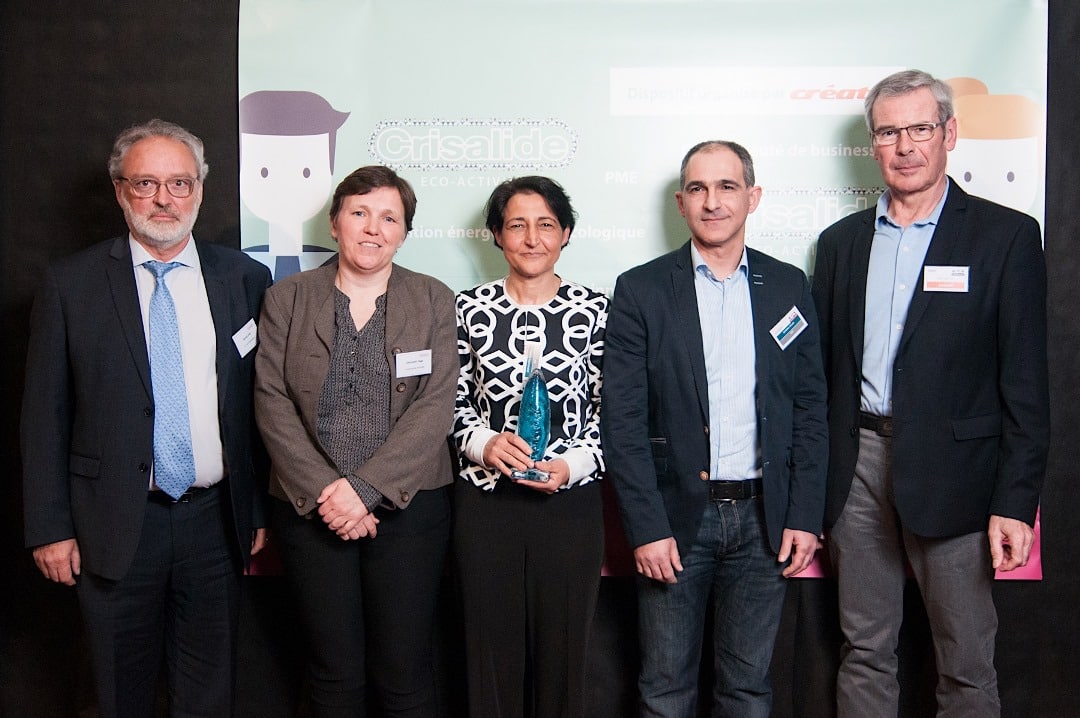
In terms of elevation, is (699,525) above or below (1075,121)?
below

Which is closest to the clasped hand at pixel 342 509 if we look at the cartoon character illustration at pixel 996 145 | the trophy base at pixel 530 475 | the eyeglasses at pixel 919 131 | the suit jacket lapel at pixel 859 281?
the trophy base at pixel 530 475

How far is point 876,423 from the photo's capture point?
2.33 m

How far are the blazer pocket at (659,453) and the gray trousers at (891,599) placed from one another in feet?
1.95

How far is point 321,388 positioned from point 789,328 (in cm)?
128

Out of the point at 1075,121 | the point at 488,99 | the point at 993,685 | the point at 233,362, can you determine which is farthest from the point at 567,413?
the point at 1075,121

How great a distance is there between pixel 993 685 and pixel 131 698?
239 centimetres

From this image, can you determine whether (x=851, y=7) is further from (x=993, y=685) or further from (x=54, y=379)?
(x=54, y=379)

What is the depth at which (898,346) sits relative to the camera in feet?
7.54

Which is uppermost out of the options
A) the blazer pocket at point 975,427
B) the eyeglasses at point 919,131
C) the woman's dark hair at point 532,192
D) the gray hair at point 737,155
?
the eyeglasses at point 919,131

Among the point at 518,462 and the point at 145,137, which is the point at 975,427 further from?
the point at 145,137

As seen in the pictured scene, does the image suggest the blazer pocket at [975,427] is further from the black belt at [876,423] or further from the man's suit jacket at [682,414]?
the man's suit jacket at [682,414]

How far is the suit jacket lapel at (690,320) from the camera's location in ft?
7.23

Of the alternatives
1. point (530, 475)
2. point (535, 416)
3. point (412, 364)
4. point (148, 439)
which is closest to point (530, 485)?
point (530, 475)

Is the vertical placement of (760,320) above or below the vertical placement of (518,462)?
above
